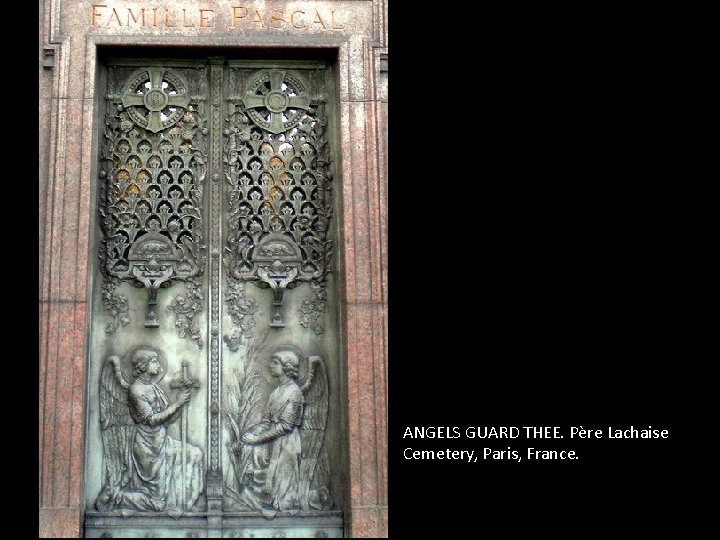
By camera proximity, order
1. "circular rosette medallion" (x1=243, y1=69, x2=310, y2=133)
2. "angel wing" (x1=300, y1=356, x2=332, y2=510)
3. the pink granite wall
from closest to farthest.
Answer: the pink granite wall, "angel wing" (x1=300, y1=356, x2=332, y2=510), "circular rosette medallion" (x1=243, y1=69, x2=310, y2=133)

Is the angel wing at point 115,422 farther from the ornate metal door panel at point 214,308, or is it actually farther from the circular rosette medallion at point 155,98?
the circular rosette medallion at point 155,98

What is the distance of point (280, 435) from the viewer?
29.2 feet

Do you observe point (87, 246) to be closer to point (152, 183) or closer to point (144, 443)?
point (152, 183)

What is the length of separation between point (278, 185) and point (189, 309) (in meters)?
1.43

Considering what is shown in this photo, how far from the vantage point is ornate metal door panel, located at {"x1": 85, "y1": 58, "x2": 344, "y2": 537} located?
8820 mm

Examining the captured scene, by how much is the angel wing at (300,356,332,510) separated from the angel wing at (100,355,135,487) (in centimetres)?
159

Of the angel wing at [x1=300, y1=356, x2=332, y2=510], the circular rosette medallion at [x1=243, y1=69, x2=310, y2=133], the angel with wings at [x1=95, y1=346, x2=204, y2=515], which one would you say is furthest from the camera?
the circular rosette medallion at [x1=243, y1=69, x2=310, y2=133]

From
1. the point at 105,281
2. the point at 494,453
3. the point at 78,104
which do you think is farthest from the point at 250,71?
the point at 494,453

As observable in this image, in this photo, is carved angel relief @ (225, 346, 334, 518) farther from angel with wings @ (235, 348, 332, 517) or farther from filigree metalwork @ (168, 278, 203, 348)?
filigree metalwork @ (168, 278, 203, 348)

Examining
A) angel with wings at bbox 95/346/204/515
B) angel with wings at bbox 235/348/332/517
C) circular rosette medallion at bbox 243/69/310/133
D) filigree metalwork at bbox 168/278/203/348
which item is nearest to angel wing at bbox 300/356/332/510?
angel with wings at bbox 235/348/332/517

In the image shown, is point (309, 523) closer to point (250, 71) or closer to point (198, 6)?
point (250, 71)

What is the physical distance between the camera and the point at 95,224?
891 centimetres

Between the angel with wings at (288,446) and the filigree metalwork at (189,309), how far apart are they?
78 cm

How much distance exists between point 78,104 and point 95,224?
3.59ft
